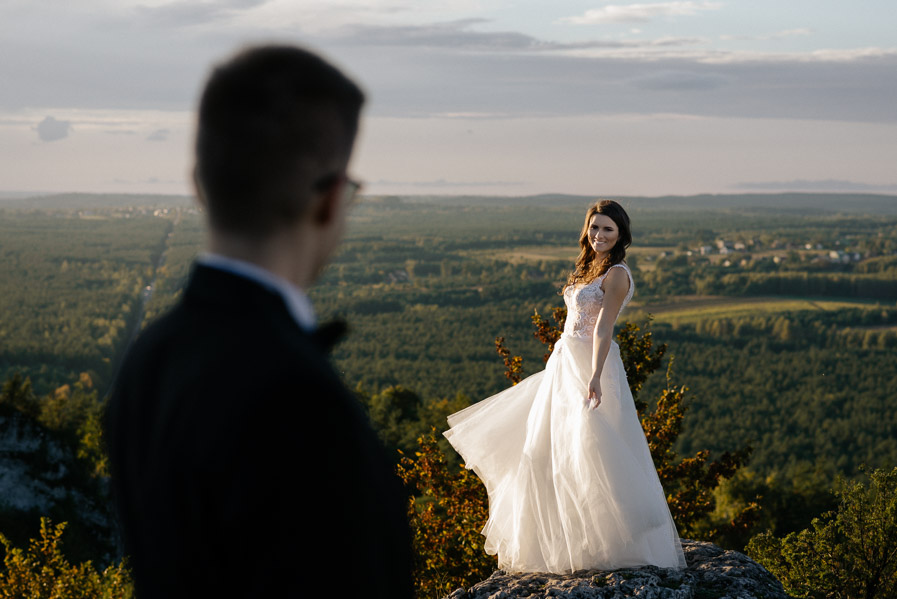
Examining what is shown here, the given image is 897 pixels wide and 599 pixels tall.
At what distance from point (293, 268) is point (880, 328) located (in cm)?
12565

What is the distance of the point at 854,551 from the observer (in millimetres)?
14570

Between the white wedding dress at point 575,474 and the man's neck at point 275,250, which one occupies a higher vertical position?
the man's neck at point 275,250

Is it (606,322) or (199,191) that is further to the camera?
(606,322)

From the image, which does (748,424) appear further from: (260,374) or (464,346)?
(260,374)

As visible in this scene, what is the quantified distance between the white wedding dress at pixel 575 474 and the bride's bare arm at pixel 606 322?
0.31 ft

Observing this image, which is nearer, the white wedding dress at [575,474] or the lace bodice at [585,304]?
the white wedding dress at [575,474]

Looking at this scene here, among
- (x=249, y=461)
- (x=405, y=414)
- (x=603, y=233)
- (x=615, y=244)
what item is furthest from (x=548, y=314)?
(x=249, y=461)

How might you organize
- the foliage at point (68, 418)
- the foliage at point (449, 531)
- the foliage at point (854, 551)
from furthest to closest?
the foliage at point (68, 418), the foliage at point (854, 551), the foliage at point (449, 531)

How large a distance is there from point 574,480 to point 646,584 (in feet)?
3.73

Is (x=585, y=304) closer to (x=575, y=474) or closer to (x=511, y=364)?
(x=575, y=474)

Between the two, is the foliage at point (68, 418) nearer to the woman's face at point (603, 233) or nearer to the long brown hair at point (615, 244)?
the long brown hair at point (615, 244)

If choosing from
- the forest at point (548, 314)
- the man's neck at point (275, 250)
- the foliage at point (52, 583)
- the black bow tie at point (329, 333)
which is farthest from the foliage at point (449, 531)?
the forest at point (548, 314)

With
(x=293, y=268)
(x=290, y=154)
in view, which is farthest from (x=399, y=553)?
(x=290, y=154)

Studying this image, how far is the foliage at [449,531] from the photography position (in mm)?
11906
